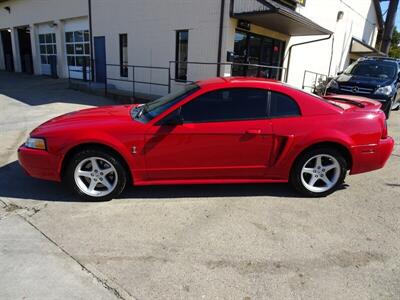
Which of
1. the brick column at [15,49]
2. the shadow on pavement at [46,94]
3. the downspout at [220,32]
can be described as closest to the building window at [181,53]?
the downspout at [220,32]

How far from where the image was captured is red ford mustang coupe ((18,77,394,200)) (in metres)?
3.69

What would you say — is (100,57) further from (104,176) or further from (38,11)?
(104,176)

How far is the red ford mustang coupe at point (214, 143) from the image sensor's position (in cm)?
369

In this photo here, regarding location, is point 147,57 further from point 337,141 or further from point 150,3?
point 337,141

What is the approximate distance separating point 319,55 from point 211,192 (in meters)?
15.3

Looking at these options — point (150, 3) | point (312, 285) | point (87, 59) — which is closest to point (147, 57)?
point (150, 3)

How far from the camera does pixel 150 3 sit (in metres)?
11.5

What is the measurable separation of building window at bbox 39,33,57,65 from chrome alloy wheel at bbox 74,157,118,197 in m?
16.6

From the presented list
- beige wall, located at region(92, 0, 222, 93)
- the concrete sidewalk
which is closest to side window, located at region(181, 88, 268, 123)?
the concrete sidewalk

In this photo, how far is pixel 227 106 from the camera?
3.83 metres

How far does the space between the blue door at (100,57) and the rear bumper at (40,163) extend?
35.3 ft

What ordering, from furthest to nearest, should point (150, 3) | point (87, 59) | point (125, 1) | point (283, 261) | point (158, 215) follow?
point (87, 59), point (125, 1), point (150, 3), point (158, 215), point (283, 261)

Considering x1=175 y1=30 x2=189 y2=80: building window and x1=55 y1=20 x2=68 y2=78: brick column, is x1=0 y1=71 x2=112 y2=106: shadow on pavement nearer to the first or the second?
x1=55 y1=20 x2=68 y2=78: brick column

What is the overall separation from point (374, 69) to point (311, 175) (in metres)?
7.70
